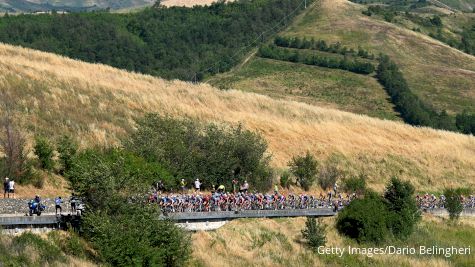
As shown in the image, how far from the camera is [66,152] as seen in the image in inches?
1731

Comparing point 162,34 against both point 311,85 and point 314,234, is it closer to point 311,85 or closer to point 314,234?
point 311,85

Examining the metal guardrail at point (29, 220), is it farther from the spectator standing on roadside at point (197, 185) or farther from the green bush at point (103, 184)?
the spectator standing on roadside at point (197, 185)

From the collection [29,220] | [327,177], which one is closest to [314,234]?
[29,220]

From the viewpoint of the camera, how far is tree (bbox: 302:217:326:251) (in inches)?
1531

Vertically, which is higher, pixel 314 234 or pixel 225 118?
pixel 314 234

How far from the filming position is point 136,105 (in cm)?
6225

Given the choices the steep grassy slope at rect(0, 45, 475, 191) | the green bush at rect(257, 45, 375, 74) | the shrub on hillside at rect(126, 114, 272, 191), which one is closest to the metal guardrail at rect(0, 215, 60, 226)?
the shrub on hillside at rect(126, 114, 272, 191)

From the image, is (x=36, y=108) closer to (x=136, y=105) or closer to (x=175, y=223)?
(x=136, y=105)

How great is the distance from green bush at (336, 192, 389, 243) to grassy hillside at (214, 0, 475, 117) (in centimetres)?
7883

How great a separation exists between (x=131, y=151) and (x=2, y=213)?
47.8 ft

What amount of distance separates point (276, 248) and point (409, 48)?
431 feet

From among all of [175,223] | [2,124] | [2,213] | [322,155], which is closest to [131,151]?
[2,124]

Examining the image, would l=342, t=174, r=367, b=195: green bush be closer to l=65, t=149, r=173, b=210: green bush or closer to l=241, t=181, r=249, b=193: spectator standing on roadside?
l=241, t=181, r=249, b=193: spectator standing on roadside

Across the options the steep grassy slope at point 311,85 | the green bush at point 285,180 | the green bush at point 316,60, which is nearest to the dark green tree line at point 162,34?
the green bush at point 316,60
